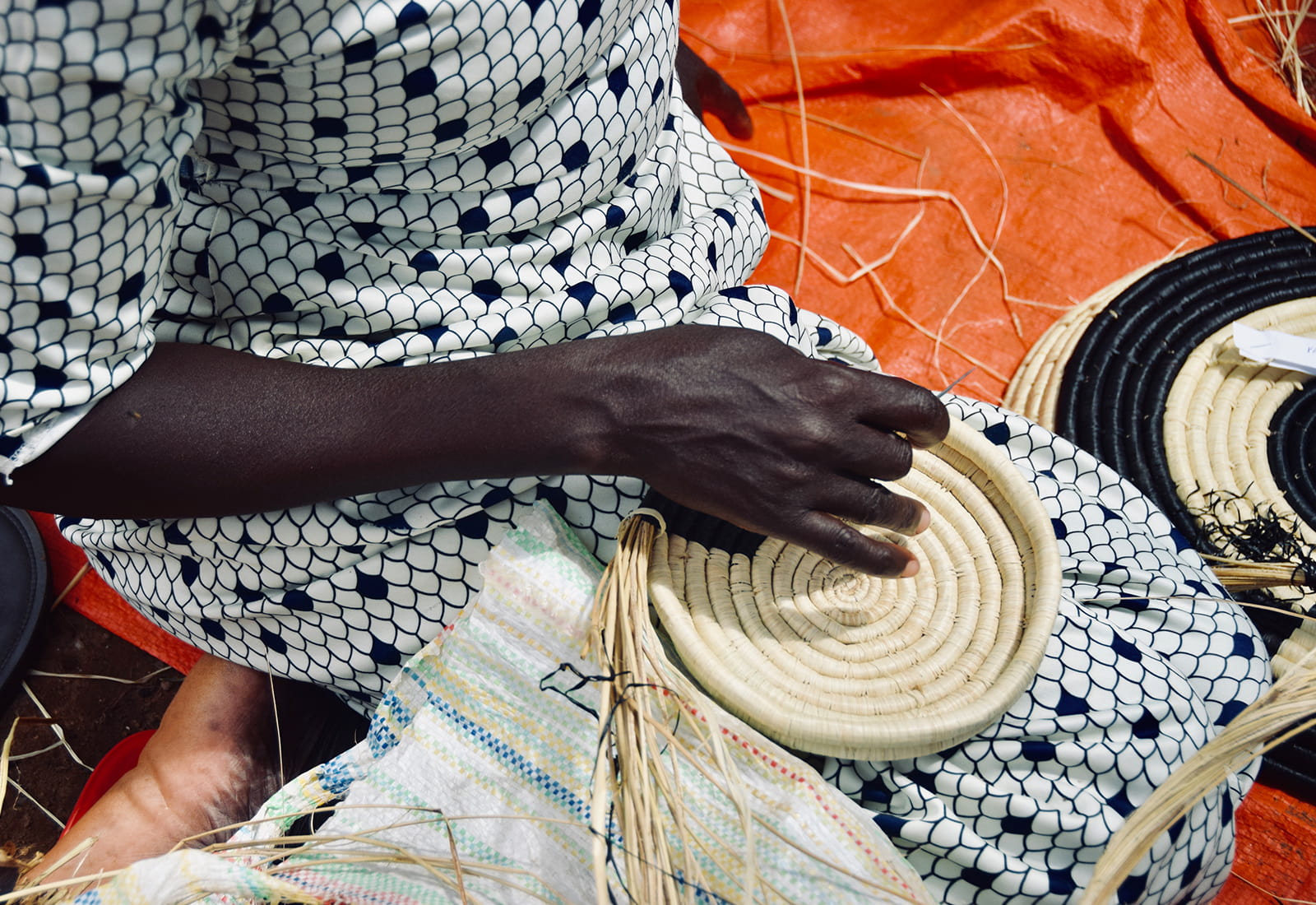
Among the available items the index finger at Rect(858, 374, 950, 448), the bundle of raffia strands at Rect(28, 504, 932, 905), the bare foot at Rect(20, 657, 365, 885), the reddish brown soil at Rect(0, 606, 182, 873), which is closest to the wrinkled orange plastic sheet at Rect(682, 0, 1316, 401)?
the index finger at Rect(858, 374, 950, 448)

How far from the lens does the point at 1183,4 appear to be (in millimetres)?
1615

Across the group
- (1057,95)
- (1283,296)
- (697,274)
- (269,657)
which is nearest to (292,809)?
(269,657)

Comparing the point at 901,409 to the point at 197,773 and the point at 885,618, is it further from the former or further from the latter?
the point at 197,773

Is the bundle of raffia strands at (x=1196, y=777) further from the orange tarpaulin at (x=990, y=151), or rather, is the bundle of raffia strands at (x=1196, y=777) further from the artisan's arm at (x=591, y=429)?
the orange tarpaulin at (x=990, y=151)

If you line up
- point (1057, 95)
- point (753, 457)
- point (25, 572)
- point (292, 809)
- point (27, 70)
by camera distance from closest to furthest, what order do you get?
1. point (27, 70)
2. point (753, 457)
3. point (292, 809)
4. point (25, 572)
5. point (1057, 95)

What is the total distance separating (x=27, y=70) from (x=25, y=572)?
1.07 metres

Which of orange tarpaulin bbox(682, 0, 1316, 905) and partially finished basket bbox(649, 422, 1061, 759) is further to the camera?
orange tarpaulin bbox(682, 0, 1316, 905)

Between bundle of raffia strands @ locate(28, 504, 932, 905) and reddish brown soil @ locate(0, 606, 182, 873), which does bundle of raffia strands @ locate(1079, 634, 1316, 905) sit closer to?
bundle of raffia strands @ locate(28, 504, 932, 905)

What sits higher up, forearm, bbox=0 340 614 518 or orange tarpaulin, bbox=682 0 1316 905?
orange tarpaulin, bbox=682 0 1316 905

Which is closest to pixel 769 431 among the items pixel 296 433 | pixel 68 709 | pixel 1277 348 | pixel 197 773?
pixel 296 433

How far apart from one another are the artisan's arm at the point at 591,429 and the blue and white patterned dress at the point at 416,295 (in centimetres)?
6

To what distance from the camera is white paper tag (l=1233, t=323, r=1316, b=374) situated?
1186 mm

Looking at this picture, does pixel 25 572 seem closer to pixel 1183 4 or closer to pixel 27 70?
pixel 27 70

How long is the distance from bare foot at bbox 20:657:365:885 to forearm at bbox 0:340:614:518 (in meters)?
0.39
